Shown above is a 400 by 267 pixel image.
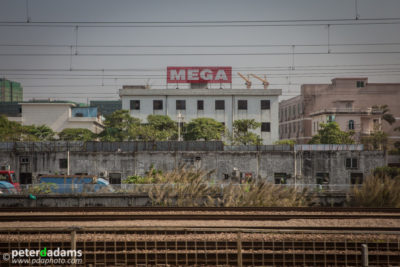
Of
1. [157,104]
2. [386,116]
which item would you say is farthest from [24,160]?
[386,116]

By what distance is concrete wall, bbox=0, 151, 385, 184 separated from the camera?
2842 centimetres

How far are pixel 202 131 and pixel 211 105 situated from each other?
1026cm

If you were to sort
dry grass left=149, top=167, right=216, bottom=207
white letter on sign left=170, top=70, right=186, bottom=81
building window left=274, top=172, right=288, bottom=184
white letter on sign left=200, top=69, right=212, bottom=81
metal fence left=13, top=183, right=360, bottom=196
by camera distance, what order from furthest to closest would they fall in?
white letter on sign left=200, top=69, right=212, bottom=81 < white letter on sign left=170, top=70, right=186, bottom=81 < building window left=274, top=172, right=288, bottom=184 < metal fence left=13, top=183, right=360, bottom=196 < dry grass left=149, top=167, right=216, bottom=207

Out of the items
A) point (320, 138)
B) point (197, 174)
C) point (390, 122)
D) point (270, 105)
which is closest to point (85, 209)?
point (197, 174)

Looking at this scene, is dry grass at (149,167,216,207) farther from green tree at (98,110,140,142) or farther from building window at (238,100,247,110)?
building window at (238,100,247,110)

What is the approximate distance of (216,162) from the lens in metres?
28.8

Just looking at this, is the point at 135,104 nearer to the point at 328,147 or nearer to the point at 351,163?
the point at 328,147

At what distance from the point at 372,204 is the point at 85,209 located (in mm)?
15859

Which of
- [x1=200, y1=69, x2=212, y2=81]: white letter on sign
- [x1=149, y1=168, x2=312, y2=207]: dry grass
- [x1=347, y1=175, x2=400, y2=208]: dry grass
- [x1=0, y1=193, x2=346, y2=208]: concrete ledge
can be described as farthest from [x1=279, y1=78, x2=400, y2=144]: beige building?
[x1=0, y1=193, x2=346, y2=208]: concrete ledge

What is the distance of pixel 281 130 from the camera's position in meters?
69.5

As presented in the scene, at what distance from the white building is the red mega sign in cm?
235

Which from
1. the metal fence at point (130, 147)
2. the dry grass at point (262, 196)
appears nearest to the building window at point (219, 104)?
the metal fence at point (130, 147)

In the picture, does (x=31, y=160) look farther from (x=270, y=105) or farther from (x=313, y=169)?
(x=270, y=105)

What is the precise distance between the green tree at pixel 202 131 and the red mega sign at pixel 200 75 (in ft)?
26.8
